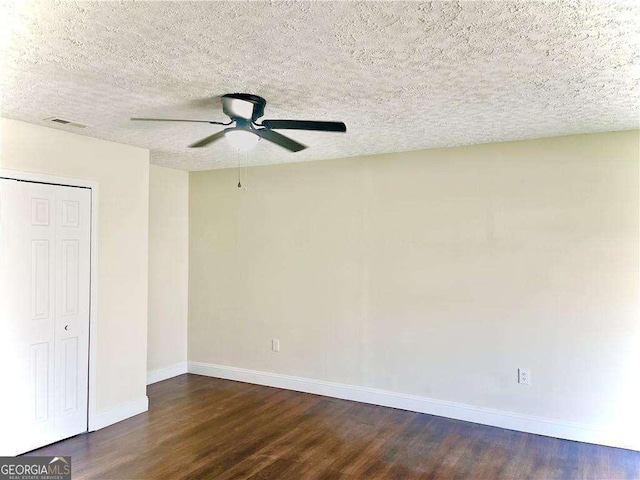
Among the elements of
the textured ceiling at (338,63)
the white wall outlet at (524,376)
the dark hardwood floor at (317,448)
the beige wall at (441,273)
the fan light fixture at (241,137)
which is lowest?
the dark hardwood floor at (317,448)

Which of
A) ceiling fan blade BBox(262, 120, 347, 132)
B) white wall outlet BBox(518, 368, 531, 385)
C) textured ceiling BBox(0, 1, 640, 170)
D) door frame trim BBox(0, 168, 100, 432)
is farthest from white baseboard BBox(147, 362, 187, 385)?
white wall outlet BBox(518, 368, 531, 385)

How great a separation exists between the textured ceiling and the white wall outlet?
1.98m

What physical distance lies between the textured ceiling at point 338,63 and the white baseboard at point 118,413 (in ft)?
7.78

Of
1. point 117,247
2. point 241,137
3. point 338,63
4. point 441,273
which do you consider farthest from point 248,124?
point 441,273

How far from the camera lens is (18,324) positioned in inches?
125

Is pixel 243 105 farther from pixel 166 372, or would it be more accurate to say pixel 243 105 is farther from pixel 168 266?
pixel 166 372

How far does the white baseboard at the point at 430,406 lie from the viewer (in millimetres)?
3469

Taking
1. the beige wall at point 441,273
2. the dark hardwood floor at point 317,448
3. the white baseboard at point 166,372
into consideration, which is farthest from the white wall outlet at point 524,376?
the white baseboard at point 166,372

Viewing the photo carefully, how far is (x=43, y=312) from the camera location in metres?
3.34

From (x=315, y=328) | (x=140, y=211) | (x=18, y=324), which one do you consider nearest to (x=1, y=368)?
(x=18, y=324)

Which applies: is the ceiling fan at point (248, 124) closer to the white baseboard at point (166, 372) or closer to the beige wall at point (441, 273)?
the beige wall at point (441, 273)

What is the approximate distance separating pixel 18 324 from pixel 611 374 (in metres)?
4.47

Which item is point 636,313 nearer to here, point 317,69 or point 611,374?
point 611,374

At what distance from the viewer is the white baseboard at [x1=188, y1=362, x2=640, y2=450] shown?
347cm
